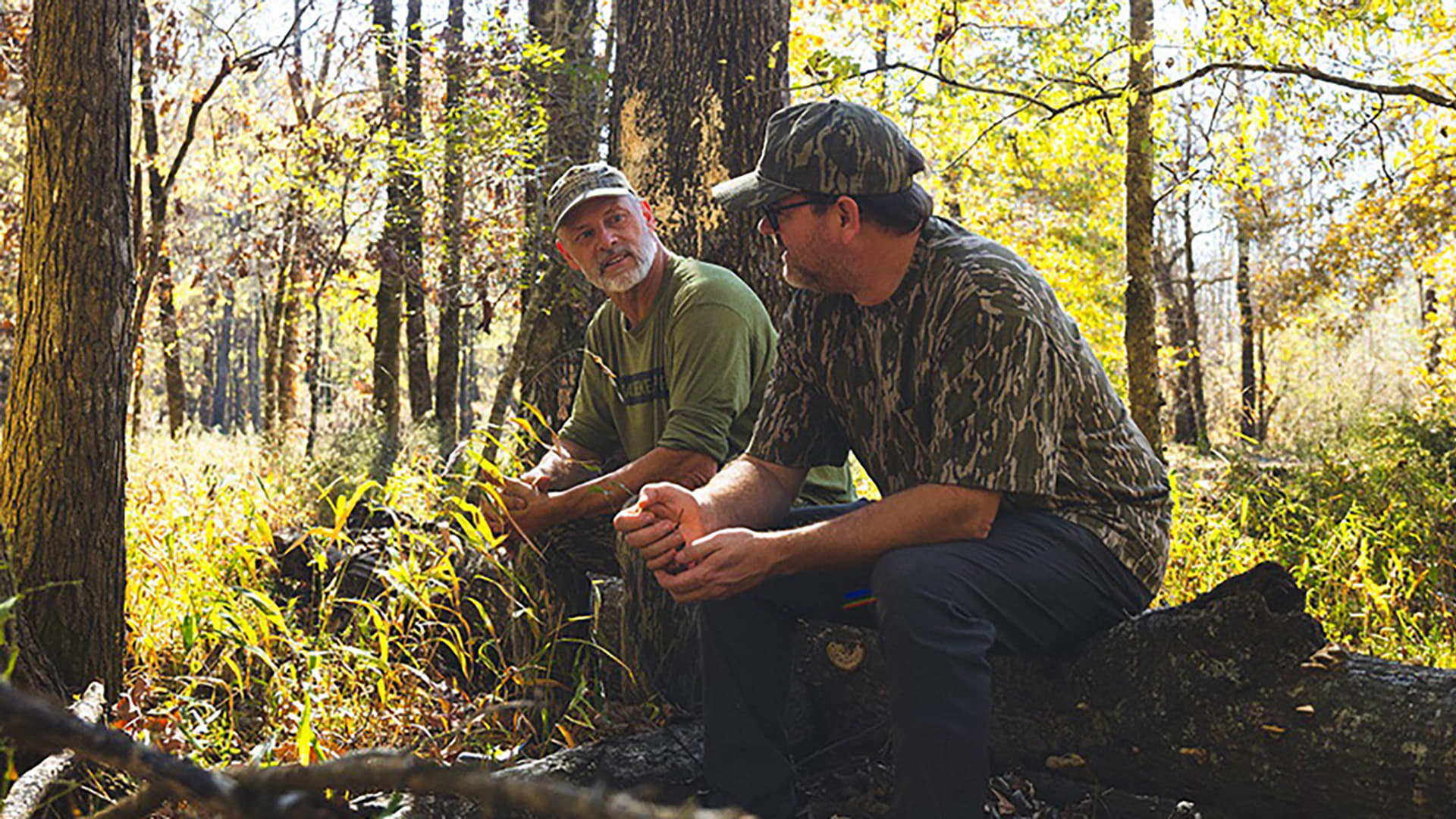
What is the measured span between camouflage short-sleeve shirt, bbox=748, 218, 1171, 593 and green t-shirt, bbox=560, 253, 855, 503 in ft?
0.89

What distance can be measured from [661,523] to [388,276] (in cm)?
1057

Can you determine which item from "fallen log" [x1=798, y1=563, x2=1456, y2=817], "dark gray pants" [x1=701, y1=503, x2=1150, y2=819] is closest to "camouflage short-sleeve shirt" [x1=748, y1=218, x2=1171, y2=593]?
"dark gray pants" [x1=701, y1=503, x2=1150, y2=819]

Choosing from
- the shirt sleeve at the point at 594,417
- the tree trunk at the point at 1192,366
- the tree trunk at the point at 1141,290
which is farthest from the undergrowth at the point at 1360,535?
the tree trunk at the point at 1192,366

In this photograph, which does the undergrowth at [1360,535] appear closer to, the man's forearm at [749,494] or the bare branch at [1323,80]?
the bare branch at [1323,80]

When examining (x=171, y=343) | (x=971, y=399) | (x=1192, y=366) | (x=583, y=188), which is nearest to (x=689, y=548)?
(x=971, y=399)

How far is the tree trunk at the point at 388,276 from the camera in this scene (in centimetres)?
1147

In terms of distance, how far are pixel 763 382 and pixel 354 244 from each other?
813 inches

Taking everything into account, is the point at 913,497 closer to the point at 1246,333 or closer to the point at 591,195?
the point at 591,195

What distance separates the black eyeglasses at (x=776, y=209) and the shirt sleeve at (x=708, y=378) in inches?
30.0

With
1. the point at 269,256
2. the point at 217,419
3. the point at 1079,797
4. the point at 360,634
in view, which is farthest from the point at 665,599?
the point at 217,419

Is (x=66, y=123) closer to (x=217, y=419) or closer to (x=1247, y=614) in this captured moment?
(x=1247, y=614)

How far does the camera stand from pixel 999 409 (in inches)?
96.5

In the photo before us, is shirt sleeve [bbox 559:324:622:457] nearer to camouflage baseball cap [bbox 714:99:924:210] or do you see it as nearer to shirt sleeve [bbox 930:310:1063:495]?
camouflage baseball cap [bbox 714:99:924:210]

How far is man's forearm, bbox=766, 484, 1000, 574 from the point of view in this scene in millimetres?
2465
